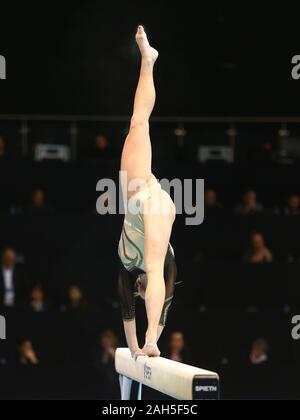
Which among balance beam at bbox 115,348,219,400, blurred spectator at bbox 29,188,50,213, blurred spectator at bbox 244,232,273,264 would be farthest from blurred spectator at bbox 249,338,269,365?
balance beam at bbox 115,348,219,400

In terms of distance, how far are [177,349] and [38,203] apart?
102 inches

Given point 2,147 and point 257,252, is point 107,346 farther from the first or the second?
point 2,147

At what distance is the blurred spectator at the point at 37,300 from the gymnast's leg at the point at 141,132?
4121 mm

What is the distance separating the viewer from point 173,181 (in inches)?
442

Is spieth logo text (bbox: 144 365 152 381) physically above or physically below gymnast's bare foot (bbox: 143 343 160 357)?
below

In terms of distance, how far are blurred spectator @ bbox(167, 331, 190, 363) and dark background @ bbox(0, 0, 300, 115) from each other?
404 centimetres

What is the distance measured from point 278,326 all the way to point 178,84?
4220mm

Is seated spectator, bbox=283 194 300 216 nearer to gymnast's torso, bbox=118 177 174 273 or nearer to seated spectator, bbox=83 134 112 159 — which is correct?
seated spectator, bbox=83 134 112 159

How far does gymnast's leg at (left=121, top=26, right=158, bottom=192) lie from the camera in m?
6.75

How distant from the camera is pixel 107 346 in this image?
10.2m

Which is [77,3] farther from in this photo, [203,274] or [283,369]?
[283,369]

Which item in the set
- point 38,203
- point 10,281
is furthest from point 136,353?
point 38,203

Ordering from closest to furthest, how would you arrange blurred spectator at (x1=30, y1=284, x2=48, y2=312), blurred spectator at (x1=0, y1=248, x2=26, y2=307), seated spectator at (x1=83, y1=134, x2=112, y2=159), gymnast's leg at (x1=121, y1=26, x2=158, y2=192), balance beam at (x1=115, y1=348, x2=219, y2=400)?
balance beam at (x1=115, y1=348, x2=219, y2=400), gymnast's leg at (x1=121, y1=26, x2=158, y2=192), blurred spectator at (x1=30, y1=284, x2=48, y2=312), blurred spectator at (x1=0, y1=248, x2=26, y2=307), seated spectator at (x1=83, y1=134, x2=112, y2=159)

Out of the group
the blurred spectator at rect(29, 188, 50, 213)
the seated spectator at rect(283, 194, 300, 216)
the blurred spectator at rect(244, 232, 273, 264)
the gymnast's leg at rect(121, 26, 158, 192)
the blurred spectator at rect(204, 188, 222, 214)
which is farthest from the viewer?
the seated spectator at rect(283, 194, 300, 216)
